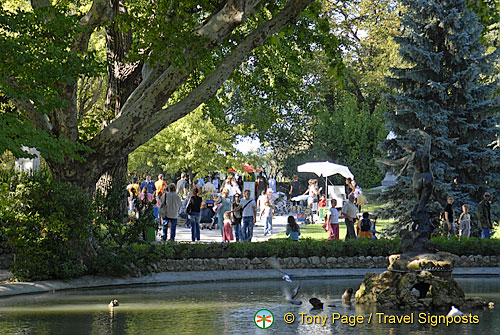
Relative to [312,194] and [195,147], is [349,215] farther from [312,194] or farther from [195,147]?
[195,147]

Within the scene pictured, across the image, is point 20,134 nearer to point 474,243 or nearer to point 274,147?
point 474,243

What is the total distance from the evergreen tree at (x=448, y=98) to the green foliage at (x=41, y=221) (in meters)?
13.8

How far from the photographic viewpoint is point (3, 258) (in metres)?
19.8

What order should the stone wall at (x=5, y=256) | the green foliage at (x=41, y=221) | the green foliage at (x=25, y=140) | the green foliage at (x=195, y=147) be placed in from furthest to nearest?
the green foliage at (x=195, y=147) < the stone wall at (x=5, y=256) < the green foliage at (x=41, y=221) < the green foliage at (x=25, y=140)

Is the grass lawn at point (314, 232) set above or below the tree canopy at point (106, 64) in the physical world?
below

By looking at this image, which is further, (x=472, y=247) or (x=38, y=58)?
(x=472, y=247)

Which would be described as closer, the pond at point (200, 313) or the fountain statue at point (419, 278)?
the pond at point (200, 313)

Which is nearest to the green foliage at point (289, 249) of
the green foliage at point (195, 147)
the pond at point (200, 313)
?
the pond at point (200, 313)

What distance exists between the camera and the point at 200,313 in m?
13.3

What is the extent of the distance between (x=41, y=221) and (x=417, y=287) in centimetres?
791

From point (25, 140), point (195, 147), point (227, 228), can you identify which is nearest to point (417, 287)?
point (25, 140)

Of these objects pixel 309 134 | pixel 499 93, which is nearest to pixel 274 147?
pixel 309 134

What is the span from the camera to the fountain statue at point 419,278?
14.0 m

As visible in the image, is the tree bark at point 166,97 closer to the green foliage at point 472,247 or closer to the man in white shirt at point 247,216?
the man in white shirt at point 247,216
